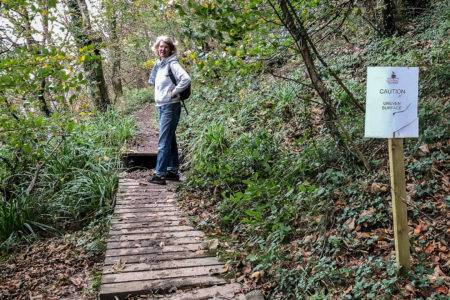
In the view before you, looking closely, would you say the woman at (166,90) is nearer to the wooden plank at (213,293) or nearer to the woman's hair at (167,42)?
the woman's hair at (167,42)

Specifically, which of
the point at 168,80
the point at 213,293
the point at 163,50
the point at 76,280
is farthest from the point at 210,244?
the point at 163,50

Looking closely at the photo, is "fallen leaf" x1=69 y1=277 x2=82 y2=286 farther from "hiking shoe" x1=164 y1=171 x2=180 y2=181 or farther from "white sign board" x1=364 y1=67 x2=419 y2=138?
"white sign board" x1=364 y1=67 x2=419 y2=138

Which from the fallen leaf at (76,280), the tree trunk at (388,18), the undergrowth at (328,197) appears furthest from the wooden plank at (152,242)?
the tree trunk at (388,18)

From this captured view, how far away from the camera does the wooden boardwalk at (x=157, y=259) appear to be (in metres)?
3.54

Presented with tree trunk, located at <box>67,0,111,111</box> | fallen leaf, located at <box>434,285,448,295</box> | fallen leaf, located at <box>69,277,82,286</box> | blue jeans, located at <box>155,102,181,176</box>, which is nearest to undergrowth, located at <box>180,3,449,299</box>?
fallen leaf, located at <box>434,285,448,295</box>

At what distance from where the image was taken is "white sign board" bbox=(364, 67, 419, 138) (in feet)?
9.14

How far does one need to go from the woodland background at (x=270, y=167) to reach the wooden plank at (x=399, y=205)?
0.16 metres

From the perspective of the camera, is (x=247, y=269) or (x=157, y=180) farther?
(x=157, y=180)

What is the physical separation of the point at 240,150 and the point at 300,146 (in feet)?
3.50

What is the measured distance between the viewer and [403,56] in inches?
249

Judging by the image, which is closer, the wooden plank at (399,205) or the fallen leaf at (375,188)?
the wooden plank at (399,205)

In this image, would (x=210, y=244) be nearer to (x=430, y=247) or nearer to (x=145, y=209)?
(x=145, y=209)

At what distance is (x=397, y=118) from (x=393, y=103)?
126 millimetres

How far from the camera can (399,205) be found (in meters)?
2.79
